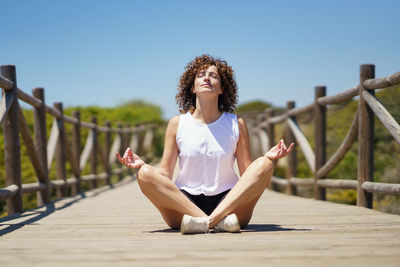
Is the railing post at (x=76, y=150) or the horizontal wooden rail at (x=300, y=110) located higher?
the horizontal wooden rail at (x=300, y=110)

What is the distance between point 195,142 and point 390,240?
4.03 ft

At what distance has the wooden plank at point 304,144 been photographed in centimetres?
545

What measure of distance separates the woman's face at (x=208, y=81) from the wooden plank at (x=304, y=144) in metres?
2.72

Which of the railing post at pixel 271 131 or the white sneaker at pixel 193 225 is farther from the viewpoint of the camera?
the railing post at pixel 271 131

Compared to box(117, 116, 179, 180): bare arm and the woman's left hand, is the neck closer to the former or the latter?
box(117, 116, 179, 180): bare arm

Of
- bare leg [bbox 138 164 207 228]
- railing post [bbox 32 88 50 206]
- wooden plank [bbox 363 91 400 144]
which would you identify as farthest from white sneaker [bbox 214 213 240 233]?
railing post [bbox 32 88 50 206]

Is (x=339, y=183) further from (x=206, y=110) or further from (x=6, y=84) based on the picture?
(x=6, y=84)

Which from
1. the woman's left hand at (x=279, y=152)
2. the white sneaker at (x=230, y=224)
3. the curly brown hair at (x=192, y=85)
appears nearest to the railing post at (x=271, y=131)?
the curly brown hair at (x=192, y=85)

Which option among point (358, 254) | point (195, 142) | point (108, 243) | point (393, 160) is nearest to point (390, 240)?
point (358, 254)

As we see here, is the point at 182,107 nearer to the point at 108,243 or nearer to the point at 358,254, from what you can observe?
the point at 108,243

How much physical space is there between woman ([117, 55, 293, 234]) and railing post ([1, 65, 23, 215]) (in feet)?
5.12

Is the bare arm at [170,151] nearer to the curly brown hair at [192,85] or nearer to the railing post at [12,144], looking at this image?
the curly brown hair at [192,85]

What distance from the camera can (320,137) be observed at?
5277mm

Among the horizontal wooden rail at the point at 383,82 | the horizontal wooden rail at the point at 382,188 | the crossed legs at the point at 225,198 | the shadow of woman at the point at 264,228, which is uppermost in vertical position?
the horizontal wooden rail at the point at 383,82
